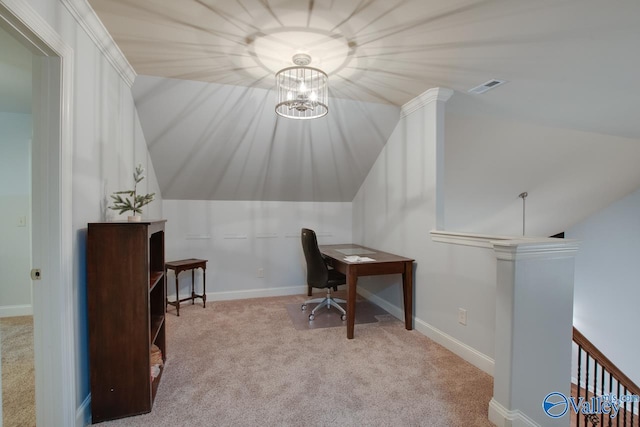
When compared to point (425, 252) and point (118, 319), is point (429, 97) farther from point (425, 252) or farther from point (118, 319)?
point (118, 319)

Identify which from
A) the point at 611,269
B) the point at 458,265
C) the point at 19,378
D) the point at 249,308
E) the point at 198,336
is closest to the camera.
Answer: the point at 19,378

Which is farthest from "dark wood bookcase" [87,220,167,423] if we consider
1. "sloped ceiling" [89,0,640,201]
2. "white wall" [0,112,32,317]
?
"white wall" [0,112,32,317]

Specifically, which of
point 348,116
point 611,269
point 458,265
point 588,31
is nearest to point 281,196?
point 348,116

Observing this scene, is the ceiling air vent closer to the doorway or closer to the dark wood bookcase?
the dark wood bookcase

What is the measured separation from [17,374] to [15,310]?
1.67 m

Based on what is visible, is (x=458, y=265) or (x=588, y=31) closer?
(x=588, y=31)

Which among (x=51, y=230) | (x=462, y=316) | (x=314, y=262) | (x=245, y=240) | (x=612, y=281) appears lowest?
(x=612, y=281)

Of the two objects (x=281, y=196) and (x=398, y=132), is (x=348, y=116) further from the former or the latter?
(x=281, y=196)

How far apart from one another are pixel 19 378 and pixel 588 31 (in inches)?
167

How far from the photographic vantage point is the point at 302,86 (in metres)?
2.14

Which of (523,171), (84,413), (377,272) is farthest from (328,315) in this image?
(523,171)

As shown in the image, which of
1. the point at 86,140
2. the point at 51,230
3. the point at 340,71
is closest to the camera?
the point at 51,230

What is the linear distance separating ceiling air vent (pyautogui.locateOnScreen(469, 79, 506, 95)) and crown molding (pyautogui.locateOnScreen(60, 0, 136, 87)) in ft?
9.05

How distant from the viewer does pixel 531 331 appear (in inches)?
64.2
